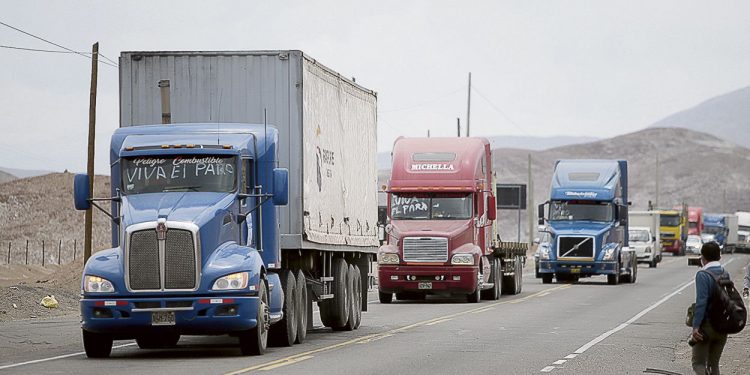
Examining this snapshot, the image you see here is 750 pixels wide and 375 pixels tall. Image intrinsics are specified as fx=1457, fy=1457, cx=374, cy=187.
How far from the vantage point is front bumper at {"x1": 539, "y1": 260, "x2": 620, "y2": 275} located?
49.8 m

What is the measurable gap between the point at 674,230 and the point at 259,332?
8875 centimetres

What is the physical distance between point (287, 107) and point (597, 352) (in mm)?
5732

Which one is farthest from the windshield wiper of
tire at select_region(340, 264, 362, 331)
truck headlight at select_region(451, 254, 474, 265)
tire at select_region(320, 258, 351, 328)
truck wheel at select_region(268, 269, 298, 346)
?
truck headlight at select_region(451, 254, 474, 265)

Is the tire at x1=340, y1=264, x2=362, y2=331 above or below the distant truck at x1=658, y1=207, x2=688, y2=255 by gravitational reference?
above

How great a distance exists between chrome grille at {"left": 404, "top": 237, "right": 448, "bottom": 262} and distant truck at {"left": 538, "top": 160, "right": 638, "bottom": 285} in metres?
12.2

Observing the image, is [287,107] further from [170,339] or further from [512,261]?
[512,261]

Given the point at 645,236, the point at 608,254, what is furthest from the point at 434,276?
the point at 645,236

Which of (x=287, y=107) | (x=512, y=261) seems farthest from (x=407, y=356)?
(x=512, y=261)

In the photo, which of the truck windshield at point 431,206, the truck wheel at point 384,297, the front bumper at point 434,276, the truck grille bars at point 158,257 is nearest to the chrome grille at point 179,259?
the truck grille bars at point 158,257

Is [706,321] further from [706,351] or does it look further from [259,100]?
[259,100]

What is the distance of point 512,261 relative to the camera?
144 feet

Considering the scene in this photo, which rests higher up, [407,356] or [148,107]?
[148,107]

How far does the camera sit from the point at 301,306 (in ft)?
71.8

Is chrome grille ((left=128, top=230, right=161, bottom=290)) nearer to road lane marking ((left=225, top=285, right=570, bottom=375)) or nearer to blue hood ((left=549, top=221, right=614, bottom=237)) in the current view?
road lane marking ((left=225, top=285, right=570, bottom=375))
